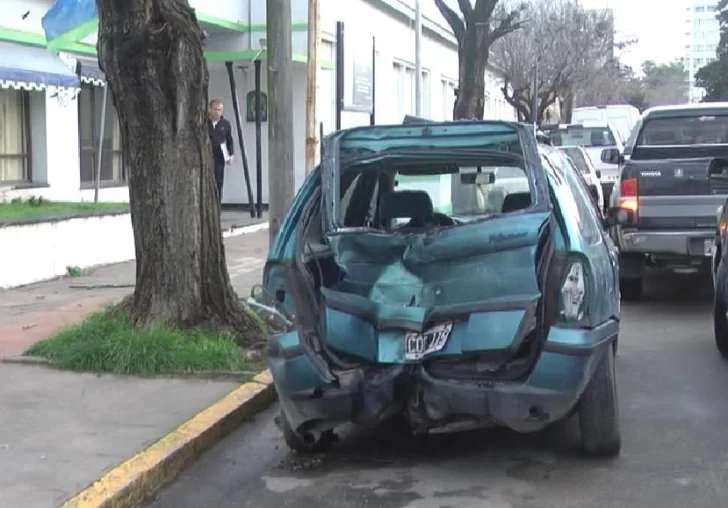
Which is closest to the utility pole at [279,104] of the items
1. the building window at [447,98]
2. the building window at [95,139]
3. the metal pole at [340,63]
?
the metal pole at [340,63]

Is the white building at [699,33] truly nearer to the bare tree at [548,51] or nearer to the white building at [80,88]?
the bare tree at [548,51]

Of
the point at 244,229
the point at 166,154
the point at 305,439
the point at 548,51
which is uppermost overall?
the point at 548,51

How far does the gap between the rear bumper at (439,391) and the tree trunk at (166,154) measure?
2.68 meters

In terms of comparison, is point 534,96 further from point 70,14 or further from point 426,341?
point 426,341

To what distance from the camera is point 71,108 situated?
15898mm

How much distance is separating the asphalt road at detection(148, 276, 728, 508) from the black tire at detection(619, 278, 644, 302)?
12.4 ft

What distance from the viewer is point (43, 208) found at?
43.5 ft

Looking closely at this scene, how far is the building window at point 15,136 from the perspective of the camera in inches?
585

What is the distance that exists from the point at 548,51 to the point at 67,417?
39781mm

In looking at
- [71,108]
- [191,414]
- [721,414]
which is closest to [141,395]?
[191,414]

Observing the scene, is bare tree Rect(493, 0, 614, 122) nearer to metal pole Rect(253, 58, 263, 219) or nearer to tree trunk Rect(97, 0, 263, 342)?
metal pole Rect(253, 58, 263, 219)

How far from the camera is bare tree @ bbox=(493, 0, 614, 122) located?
43.2 metres

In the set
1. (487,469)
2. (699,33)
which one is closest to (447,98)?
(487,469)

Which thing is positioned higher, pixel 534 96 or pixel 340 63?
pixel 534 96
